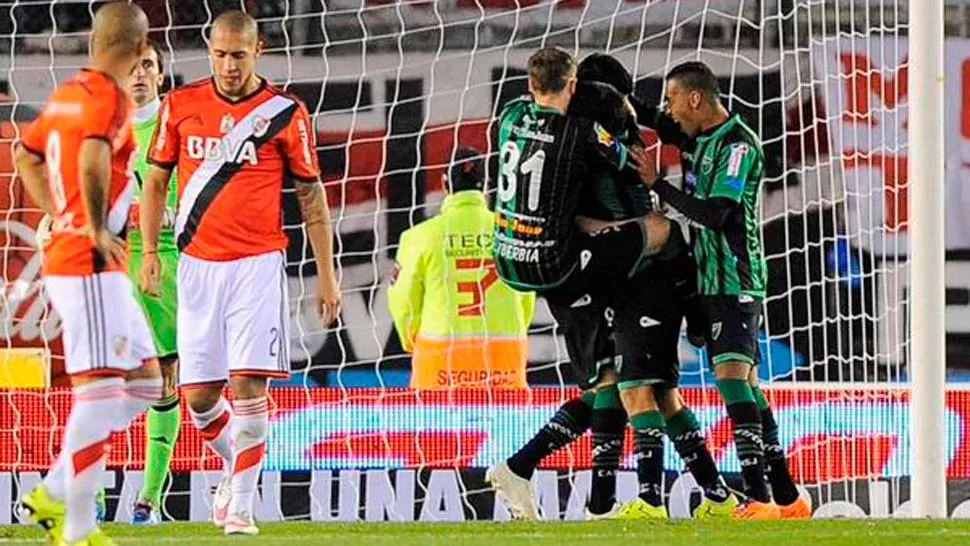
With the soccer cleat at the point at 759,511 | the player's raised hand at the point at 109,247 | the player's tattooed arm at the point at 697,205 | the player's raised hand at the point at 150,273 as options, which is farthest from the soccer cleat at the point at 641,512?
the player's raised hand at the point at 109,247

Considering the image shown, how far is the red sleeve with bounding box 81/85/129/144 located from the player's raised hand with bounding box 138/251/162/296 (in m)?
1.39

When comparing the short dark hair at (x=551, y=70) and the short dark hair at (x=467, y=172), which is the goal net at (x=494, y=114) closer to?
the short dark hair at (x=467, y=172)

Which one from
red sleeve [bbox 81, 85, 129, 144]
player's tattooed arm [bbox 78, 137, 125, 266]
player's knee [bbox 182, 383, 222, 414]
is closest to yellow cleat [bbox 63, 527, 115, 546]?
player's tattooed arm [bbox 78, 137, 125, 266]

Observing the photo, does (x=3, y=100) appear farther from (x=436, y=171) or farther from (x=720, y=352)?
(x=720, y=352)

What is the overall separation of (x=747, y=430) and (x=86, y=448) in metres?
2.78

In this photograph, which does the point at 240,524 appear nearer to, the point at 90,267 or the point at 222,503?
the point at 222,503

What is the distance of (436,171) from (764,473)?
455 cm

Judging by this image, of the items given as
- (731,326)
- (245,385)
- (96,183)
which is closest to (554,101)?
(731,326)

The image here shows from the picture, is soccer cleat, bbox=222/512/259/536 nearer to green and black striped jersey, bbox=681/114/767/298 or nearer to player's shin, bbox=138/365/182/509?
player's shin, bbox=138/365/182/509

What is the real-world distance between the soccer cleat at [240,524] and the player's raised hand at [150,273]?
0.81 m

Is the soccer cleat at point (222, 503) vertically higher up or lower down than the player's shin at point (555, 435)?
lower down

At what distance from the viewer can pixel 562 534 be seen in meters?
8.12

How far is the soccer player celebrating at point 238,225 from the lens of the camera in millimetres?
8180

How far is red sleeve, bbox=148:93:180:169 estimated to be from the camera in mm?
8336
